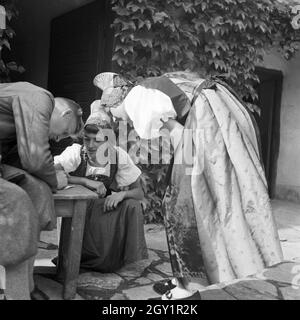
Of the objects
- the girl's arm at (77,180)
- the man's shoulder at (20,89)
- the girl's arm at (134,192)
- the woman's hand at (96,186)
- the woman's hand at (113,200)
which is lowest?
the woman's hand at (113,200)

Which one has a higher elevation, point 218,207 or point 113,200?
point 218,207

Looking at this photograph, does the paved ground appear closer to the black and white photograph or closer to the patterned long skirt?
the black and white photograph

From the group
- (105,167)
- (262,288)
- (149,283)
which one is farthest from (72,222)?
(262,288)

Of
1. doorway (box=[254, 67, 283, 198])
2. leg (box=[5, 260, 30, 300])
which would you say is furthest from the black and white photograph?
doorway (box=[254, 67, 283, 198])

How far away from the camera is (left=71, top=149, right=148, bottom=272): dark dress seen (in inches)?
125

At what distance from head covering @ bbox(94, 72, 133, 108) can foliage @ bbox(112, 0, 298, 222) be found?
932 mm

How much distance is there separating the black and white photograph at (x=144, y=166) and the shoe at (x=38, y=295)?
0.04 ft

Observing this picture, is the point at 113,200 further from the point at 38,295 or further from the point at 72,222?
the point at 38,295

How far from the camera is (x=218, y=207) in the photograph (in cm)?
224

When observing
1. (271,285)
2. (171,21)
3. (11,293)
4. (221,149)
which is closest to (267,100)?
(171,21)

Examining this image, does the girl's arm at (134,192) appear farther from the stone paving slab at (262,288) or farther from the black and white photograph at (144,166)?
the stone paving slab at (262,288)

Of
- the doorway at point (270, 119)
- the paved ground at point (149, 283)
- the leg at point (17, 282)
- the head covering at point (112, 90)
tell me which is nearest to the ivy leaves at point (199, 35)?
the head covering at point (112, 90)

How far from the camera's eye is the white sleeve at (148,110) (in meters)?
2.25

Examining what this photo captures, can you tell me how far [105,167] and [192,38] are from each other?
2.46 meters
